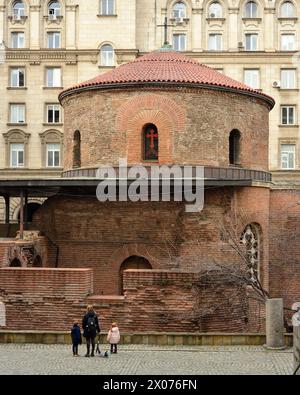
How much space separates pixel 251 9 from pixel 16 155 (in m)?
16.5

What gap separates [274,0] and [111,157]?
23917 mm

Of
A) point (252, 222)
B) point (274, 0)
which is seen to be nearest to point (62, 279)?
point (252, 222)

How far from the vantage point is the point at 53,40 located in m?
42.9

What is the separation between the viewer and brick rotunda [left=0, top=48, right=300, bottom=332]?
20.2 metres

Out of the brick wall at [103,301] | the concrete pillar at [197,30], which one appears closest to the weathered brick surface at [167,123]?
the brick wall at [103,301]

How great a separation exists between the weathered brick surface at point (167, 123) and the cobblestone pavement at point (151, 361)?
8025mm

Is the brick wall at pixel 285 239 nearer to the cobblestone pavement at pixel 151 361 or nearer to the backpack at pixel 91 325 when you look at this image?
the cobblestone pavement at pixel 151 361

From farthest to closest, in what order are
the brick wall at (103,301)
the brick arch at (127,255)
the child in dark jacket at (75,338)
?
the brick arch at (127,255), the brick wall at (103,301), the child in dark jacket at (75,338)

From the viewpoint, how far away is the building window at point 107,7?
42.2 meters

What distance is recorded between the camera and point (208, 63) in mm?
42719

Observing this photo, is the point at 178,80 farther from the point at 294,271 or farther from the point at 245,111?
the point at 294,271

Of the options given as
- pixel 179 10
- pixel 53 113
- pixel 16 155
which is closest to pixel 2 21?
pixel 53 113

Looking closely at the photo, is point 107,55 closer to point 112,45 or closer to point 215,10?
point 112,45

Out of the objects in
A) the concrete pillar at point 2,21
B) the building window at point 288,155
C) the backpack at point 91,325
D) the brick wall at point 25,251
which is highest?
the concrete pillar at point 2,21
